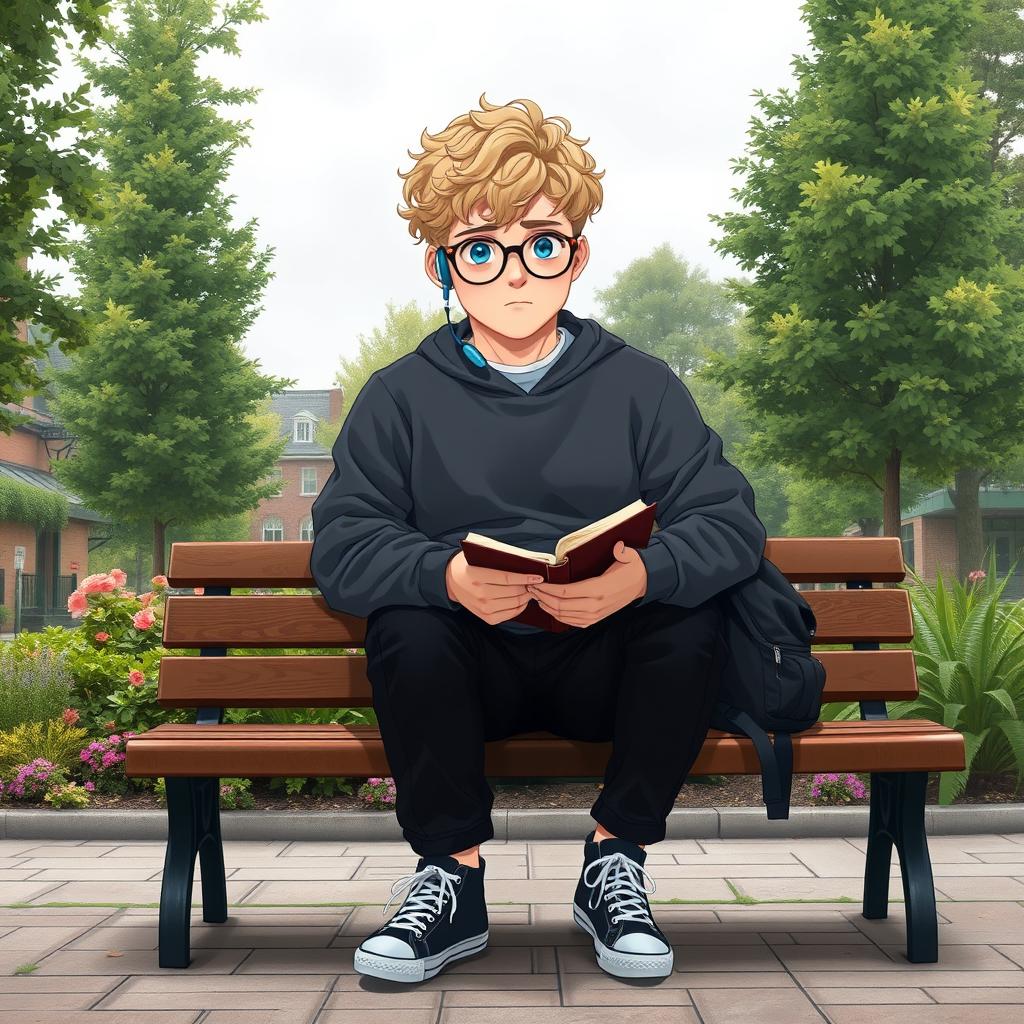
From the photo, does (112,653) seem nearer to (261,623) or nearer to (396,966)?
(261,623)

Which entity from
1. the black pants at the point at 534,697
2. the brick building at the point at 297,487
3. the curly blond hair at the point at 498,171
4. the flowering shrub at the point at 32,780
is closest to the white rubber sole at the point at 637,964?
the black pants at the point at 534,697

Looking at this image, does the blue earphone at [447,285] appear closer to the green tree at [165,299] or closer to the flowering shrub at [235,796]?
the flowering shrub at [235,796]

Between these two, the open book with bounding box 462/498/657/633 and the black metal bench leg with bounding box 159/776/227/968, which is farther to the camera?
the black metal bench leg with bounding box 159/776/227/968

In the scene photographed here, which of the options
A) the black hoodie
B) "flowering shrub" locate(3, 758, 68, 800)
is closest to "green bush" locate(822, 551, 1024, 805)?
the black hoodie

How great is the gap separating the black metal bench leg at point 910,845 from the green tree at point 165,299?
905 inches

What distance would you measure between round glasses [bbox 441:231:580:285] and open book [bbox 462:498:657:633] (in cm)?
94

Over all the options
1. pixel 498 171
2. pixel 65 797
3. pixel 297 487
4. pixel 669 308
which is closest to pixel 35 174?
pixel 65 797

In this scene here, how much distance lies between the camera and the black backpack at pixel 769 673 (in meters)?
3.18

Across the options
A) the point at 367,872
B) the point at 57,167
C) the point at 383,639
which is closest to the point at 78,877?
the point at 367,872

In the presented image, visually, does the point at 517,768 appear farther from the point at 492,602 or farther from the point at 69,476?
the point at 69,476

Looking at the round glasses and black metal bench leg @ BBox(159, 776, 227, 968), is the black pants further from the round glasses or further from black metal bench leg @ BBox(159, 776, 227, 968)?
the round glasses

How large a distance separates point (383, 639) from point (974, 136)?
18.0 meters

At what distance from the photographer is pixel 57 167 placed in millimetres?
12500

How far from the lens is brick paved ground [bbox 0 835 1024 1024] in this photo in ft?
9.52
